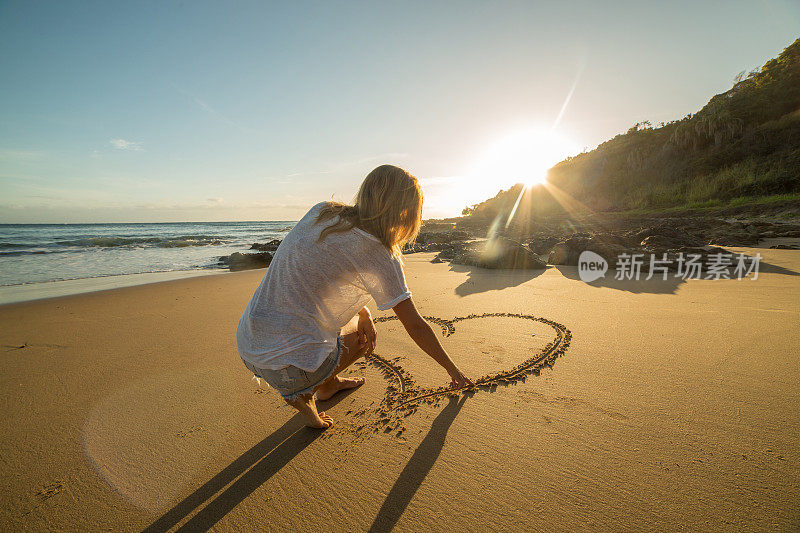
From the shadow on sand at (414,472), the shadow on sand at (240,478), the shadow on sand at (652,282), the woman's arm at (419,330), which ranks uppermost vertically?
the woman's arm at (419,330)

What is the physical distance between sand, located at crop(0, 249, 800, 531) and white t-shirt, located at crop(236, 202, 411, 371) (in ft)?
1.76

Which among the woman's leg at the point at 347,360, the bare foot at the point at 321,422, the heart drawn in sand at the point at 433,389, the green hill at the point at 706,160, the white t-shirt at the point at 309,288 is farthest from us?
the green hill at the point at 706,160

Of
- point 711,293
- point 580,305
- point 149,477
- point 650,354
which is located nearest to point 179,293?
point 149,477

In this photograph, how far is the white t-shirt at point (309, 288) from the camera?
155cm

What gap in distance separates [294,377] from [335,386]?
0.62m

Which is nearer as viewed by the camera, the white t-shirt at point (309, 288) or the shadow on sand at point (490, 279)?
the white t-shirt at point (309, 288)

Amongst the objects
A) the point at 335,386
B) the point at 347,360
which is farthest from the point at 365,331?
the point at 335,386

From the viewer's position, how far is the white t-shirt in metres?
1.55

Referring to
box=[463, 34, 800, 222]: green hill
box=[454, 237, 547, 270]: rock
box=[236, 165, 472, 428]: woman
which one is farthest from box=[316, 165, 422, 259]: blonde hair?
box=[463, 34, 800, 222]: green hill

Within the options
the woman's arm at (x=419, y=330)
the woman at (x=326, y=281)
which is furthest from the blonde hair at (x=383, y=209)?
the woman's arm at (x=419, y=330)

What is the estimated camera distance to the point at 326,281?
5.22ft

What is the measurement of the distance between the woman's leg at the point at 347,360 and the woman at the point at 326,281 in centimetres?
21

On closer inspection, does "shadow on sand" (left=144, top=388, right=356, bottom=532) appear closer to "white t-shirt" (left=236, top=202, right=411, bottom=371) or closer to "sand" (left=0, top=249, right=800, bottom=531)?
"sand" (left=0, top=249, right=800, bottom=531)

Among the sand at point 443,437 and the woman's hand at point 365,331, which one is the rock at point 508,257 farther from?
the woman's hand at point 365,331
